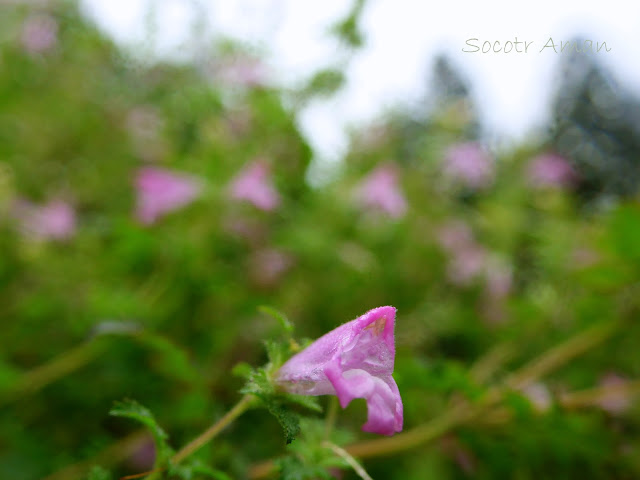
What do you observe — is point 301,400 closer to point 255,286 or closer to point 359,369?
point 359,369

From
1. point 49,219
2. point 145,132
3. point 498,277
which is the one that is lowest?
point 498,277

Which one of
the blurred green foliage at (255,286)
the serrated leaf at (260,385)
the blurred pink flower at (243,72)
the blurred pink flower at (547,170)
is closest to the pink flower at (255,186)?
the blurred green foliage at (255,286)

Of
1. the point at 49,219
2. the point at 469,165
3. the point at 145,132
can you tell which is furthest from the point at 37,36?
the point at 469,165

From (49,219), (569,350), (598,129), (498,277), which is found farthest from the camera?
(598,129)

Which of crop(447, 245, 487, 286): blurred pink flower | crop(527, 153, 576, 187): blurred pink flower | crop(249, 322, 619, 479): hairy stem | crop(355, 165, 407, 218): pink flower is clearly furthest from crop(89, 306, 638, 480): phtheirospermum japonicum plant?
crop(527, 153, 576, 187): blurred pink flower

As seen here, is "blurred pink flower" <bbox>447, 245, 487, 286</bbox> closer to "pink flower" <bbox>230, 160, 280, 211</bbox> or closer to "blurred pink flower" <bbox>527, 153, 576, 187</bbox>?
"blurred pink flower" <bbox>527, 153, 576, 187</bbox>

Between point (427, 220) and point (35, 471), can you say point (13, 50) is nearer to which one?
point (427, 220)

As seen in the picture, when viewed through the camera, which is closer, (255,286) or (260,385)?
(260,385)

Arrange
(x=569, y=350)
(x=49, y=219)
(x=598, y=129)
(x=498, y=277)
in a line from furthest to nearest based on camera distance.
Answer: (x=598, y=129)
(x=498, y=277)
(x=49, y=219)
(x=569, y=350)
